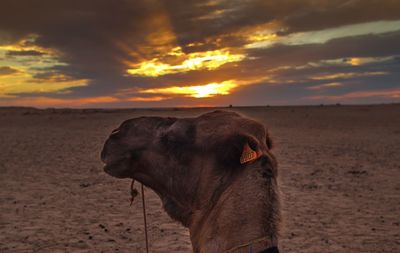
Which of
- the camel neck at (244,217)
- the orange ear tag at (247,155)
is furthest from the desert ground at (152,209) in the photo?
the orange ear tag at (247,155)

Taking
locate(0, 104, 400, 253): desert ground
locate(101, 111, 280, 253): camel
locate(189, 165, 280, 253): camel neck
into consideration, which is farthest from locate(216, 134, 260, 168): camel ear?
locate(0, 104, 400, 253): desert ground

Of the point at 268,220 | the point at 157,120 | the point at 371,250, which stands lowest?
the point at 371,250

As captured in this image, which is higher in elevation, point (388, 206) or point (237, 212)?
point (237, 212)

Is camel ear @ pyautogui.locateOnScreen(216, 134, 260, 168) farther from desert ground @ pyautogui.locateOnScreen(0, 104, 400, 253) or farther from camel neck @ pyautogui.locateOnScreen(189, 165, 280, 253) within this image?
desert ground @ pyautogui.locateOnScreen(0, 104, 400, 253)

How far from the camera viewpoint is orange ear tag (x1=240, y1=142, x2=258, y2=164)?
211 centimetres

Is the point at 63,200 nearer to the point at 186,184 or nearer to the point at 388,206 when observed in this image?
the point at 388,206

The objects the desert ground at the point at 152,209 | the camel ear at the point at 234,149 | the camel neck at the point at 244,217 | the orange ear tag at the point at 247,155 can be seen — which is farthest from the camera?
the desert ground at the point at 152,209

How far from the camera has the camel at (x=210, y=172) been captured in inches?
78.0

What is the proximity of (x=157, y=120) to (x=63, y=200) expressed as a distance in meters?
8.11

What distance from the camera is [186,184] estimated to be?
102 inches

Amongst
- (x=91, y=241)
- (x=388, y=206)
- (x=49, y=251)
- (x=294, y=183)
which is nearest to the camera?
(x=49, y=251)

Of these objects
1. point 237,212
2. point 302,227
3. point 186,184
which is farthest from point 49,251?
point 237,212

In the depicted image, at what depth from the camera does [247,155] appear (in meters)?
2.12

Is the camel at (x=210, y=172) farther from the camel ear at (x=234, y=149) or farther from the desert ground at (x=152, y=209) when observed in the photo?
the desert ground at (x=152, y=209)
